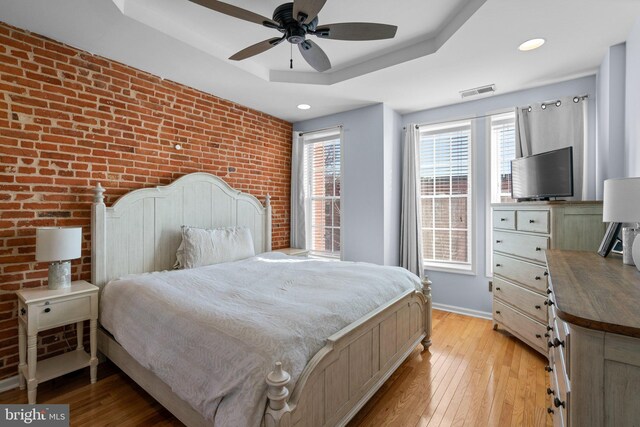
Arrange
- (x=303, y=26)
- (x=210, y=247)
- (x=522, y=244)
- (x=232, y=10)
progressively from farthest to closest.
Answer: (x=210, y=247) < (x=522, y=244) < (x=303, y=26) < (x=232, y=10)

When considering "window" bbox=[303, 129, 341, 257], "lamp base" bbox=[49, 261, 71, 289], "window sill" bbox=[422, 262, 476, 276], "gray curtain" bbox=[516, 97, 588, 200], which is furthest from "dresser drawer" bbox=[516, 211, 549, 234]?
"lamp base" bbox=[49, 261, 71, 289]

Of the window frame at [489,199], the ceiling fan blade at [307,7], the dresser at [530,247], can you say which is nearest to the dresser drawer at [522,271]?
the dresser at [530,247]

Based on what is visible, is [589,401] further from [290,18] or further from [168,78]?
[168,78]

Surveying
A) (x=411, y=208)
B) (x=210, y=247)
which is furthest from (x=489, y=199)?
(x=210, y=247)

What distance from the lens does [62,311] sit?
83.2 inches

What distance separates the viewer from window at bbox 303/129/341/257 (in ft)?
14.1

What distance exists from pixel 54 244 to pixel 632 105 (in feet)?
13.8

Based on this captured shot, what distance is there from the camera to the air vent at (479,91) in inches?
127

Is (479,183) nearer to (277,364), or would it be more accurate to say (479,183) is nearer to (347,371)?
(347,371)


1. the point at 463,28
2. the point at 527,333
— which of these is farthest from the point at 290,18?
the point at 527,333

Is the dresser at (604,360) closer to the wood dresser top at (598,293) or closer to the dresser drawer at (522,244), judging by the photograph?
the wood dresser top at (598,293)

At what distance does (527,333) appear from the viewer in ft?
8.68

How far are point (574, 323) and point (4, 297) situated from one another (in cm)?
326

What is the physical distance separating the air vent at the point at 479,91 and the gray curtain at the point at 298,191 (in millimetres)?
2230
